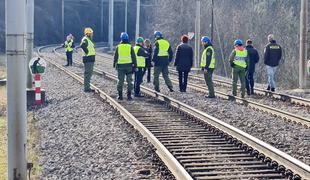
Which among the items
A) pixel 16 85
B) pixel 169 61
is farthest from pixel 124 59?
pixel 16 85

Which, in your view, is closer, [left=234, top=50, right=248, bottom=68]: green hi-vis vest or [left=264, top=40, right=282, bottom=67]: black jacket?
[left=234, top=50, right=248, bottom=68]: green hi-vis vest

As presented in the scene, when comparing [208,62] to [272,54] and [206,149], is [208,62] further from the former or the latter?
[206,149]

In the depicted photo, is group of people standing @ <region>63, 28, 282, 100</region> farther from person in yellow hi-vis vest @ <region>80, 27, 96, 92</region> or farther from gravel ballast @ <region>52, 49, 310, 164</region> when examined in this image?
gravel ballast @ <region>52, 49, 310, 164</region>

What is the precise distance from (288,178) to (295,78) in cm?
3008

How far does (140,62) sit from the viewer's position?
60.8ft

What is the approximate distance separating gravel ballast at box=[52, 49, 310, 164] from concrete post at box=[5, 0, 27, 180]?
14.5 ft

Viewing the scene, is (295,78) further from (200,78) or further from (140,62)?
(140,62)

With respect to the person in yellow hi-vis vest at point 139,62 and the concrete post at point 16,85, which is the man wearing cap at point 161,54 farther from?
the concrete post at point 16,85

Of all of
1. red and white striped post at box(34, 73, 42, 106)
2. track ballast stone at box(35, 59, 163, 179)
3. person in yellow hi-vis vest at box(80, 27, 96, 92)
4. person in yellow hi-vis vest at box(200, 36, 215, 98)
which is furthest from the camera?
person in yellow hi-vis vest at box(80, 27, 96, 92)

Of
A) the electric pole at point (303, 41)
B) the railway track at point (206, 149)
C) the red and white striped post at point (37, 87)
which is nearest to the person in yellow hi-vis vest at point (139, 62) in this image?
the red and white striped post at point (37, 87)

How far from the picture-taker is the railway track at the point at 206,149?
832 centimetres

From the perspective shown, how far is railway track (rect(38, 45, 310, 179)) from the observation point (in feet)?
27.3

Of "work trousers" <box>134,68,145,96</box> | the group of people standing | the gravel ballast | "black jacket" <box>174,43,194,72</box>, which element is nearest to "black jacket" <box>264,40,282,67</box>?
the group of people standing

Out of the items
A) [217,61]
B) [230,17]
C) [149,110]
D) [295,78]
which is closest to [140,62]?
[149,110]
